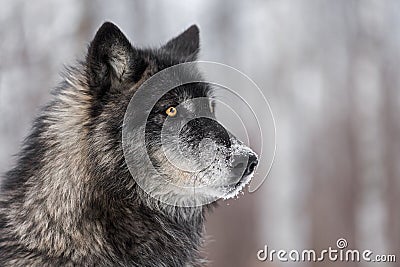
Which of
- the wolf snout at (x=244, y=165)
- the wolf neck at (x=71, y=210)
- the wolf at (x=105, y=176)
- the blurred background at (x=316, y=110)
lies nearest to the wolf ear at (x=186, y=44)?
the wolf at (x=105, y=176)

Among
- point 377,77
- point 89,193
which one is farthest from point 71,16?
point 89,193

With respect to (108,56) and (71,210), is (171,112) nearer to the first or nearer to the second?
(108,56)

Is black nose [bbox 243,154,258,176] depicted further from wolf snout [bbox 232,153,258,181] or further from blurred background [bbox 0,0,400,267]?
blurred background [bbox 0,0,400,267]

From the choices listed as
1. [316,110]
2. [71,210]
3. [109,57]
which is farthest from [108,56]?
[316,110]

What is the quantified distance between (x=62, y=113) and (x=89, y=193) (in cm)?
54

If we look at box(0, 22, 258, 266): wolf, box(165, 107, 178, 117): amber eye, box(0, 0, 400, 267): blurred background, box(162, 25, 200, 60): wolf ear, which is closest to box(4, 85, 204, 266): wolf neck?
box(0, 22, 258, 266): wolf

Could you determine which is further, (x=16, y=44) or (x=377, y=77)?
(x=377, y=77)

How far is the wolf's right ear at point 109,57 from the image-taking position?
336 cm

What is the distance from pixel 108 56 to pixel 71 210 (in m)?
0.88

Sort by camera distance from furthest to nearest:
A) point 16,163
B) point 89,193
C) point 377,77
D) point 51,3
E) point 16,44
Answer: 1. point 377,77
2. point 51,3
3. point 16,44
4. point 16,163
5. point 89,193

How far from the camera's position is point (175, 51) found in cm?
414

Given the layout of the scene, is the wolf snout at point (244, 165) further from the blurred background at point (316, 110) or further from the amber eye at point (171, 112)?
the blurred background at point (316, 110)

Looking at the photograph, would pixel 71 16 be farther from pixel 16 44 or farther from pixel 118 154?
pixel 118 154

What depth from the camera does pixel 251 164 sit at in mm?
3457
